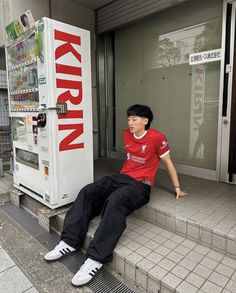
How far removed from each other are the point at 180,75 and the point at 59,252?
2.81 metres

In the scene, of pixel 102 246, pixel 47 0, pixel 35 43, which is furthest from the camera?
pixel 47 0

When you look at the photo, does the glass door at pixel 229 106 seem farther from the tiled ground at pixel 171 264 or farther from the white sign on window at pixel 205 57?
the tiled ground at pixel 171 264

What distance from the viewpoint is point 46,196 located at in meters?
2.56

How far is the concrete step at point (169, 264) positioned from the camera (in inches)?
61.5

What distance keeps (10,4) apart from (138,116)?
8.58ft

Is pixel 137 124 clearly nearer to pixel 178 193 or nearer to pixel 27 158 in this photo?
pixel 178 193

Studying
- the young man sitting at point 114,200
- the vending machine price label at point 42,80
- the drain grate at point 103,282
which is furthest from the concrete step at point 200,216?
the vending machine price label at point 42,80

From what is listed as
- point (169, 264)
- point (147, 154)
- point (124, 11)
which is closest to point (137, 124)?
point (147, 154)

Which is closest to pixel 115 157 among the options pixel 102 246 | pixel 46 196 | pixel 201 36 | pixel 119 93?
pixel 119 93

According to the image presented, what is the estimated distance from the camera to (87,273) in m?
1.79

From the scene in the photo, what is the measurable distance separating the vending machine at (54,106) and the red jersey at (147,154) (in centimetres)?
63

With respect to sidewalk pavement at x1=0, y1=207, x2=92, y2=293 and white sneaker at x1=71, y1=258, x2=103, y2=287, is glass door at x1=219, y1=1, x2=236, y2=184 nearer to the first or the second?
white sneaker at x1=71, y1=258, x2=103, y2=287

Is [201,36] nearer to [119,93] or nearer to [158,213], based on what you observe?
[119,93]

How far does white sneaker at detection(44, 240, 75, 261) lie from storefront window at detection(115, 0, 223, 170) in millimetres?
2161
